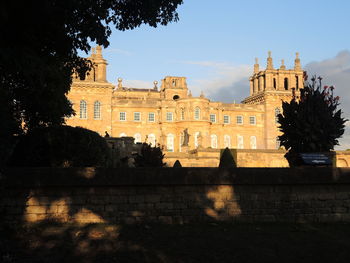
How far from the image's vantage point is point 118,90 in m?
83.5

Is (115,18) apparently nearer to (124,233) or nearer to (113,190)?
(113,190)

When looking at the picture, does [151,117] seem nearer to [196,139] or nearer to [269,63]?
[196,139]

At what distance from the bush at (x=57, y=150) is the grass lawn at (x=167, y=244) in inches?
98.8

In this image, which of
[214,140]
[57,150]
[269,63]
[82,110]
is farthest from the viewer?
[269,63]

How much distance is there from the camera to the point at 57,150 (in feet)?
39.7

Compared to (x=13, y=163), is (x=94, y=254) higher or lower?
lower

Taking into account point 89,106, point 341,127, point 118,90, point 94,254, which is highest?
point 118,90

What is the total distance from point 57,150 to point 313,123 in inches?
530

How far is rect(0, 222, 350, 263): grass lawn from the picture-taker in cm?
869

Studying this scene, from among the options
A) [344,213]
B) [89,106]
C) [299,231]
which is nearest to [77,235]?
[299,231]

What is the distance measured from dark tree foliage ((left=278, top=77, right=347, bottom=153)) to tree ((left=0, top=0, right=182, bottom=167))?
970cm

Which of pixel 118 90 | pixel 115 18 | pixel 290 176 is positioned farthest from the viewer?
pixel 118 90

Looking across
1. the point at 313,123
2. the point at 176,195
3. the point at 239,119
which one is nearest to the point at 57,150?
the point at 176,195

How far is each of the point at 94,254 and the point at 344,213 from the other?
6.41 meters
